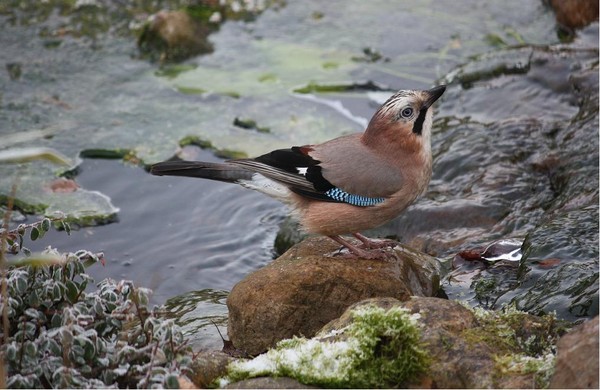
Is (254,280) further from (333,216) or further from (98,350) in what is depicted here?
(98,350)

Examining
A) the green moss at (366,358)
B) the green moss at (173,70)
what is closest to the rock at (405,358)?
the green moss at (366,358)

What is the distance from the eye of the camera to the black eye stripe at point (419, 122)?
6000 millimetres

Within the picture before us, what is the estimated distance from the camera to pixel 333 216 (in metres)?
5.85

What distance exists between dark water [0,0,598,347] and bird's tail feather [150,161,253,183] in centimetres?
95

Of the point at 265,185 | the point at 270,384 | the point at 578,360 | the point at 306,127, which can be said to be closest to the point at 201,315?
the point at 265,185

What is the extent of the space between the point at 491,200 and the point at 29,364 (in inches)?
173

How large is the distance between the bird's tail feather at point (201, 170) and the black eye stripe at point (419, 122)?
3.69ft

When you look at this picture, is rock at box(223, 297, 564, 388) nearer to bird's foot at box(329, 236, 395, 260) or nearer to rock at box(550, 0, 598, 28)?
bird's foot at box(329, 236, 395, 260)

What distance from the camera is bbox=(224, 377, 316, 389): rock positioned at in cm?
414

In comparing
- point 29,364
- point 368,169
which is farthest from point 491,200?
point 29,364

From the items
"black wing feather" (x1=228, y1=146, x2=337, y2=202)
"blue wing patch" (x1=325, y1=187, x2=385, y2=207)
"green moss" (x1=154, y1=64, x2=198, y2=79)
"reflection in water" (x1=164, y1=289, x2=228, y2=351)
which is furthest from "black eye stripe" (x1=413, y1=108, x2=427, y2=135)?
"green moss" (x1=154, y1=64, x2=198, y2=79)

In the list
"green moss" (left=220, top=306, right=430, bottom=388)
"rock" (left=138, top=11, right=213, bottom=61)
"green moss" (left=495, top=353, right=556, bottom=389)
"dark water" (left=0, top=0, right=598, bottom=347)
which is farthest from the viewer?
"rock" (left=138, top=11, right=213, bottom=61)

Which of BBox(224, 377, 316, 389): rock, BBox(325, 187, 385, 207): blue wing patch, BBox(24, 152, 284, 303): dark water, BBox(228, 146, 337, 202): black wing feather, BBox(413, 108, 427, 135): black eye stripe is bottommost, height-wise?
BBox(24, 152, 284, 303): dark water

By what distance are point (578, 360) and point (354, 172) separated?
251 centimetres
